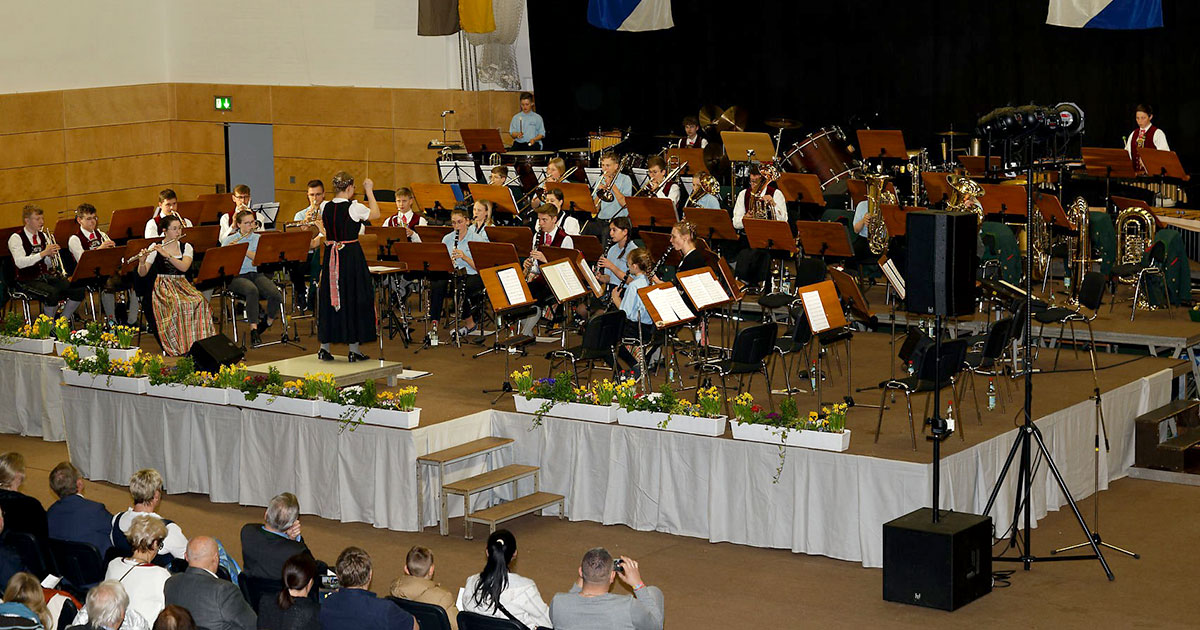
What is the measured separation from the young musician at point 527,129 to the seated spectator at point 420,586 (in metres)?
12.6

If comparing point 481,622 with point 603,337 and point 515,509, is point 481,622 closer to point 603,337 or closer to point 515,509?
point 515,509

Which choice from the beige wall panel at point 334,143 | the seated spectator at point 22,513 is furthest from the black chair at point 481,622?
the beige wall panel at point 334,143

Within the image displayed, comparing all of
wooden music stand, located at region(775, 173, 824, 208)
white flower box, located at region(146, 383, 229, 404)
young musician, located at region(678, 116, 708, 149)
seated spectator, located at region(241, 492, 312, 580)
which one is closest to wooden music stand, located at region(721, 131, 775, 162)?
young musician, located at region(678, 116, 708, 149)

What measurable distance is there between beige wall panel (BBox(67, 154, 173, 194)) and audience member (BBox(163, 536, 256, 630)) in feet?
50.4

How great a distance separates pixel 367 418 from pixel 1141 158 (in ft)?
27.0

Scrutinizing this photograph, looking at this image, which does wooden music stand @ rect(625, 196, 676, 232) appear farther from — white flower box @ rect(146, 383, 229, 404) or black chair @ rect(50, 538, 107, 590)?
black chair @ rect(50, 538, 107, 590)

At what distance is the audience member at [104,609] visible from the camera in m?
5.78

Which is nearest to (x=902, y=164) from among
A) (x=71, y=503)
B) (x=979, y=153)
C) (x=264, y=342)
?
(x=979, y=153)

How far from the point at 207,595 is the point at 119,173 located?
16.3 meters

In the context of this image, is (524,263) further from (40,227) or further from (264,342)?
(40,227)

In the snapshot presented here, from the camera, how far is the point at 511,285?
11.7 metres

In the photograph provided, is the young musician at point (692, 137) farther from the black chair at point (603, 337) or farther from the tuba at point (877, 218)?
the black chair at point (603, 337)

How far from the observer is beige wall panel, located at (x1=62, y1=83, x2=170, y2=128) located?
20375 millimetres

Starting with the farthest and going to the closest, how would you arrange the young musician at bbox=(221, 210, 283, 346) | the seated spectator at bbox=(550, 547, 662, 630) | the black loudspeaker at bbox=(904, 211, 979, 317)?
the young musician at bbox=(221, 210, 283, 346) < the black loudspeaker at bbox=(904, 211, 979, 317) < the seated spectator at bbox=(550, 547, 662, 630)
